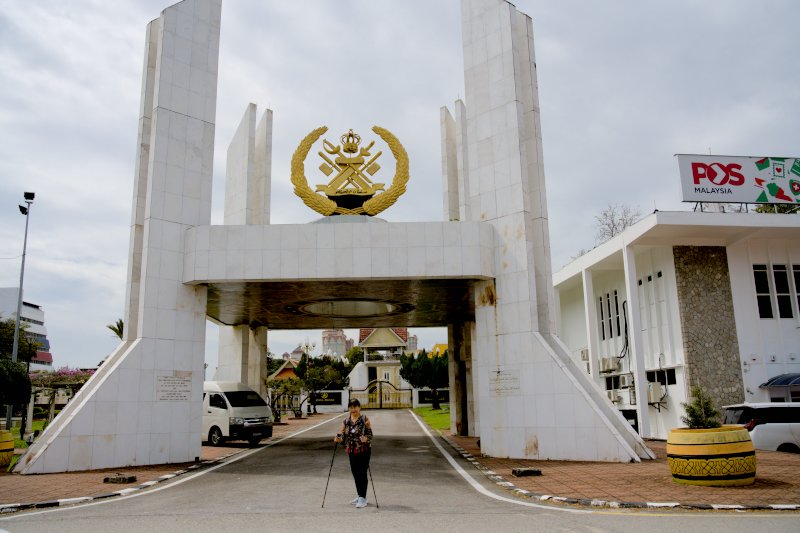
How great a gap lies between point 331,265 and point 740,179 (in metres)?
15.4

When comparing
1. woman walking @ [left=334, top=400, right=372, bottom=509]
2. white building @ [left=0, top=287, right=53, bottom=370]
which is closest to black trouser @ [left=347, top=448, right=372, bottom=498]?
woman walking @ [left=334, top=400, right=372, bottom=509]

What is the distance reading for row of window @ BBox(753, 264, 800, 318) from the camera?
22.2 metres

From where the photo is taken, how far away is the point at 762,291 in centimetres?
2241

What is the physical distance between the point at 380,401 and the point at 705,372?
44.7m

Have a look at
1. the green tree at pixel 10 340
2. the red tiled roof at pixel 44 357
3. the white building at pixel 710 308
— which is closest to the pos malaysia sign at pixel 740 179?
the white building at pixel 710 308

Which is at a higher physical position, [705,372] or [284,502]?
[705,372]

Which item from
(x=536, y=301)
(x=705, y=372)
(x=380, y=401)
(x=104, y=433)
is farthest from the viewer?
(x=380, y=401)

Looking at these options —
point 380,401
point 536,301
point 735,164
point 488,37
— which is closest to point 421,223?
point 536,301

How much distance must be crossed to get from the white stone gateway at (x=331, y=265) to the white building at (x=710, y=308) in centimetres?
503

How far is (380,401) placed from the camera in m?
62.7

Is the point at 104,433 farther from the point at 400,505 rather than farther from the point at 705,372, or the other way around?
the point at 705,372

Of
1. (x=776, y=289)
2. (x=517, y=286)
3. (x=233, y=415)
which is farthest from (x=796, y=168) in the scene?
(x=233, y=415)

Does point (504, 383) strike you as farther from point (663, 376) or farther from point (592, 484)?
point (663, 376)

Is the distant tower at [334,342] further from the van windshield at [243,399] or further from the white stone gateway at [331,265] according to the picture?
the white stone gateway at [331,265]
